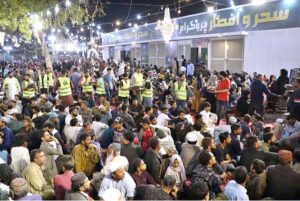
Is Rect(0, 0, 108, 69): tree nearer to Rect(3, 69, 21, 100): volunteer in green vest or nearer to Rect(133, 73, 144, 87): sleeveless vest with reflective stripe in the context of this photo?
Rect(3, 69, 21, 100): volunteer in green vest

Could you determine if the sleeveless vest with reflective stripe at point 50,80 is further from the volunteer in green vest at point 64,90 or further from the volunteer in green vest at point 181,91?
the volunteer in green vest at point 181,91

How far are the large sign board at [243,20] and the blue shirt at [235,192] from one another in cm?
1120

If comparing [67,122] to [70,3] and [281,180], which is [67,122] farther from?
[70,3]

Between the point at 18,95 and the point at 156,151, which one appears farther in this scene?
the point at 18,95

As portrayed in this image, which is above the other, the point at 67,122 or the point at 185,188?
the point at 67,122

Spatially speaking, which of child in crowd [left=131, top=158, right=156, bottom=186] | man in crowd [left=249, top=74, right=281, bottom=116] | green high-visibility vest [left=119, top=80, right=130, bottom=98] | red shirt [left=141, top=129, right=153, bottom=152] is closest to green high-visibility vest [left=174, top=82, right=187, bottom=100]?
green high-visibility vest [left=119, top=80, right=130, bottom=98]

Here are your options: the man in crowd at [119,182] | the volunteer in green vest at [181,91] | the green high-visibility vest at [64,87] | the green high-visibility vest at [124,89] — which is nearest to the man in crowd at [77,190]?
the man in crowd at [119,182]

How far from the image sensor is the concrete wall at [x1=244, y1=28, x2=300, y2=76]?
14070 mm

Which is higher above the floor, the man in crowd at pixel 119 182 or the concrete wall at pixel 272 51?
the concrete wall at pixel 272 51

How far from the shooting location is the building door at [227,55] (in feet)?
60.0

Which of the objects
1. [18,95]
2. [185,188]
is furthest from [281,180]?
[18,95]

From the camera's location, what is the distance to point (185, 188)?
5.47 metres

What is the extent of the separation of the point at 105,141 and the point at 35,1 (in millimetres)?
9809

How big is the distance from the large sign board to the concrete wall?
1.06 feet
